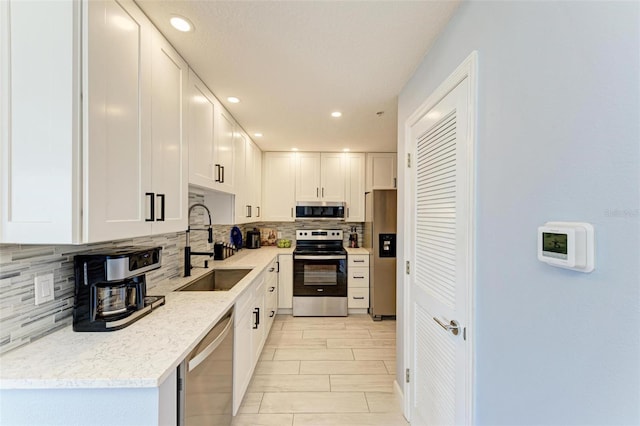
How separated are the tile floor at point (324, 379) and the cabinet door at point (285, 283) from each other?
14.7 inches

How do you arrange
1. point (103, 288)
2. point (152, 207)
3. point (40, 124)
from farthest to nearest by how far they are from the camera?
point (152, 207), point (103, 288), point (40, 124)

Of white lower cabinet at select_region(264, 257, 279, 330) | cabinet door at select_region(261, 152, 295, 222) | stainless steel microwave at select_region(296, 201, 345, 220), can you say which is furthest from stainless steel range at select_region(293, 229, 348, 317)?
→ cabinet door at select_region(261, 152, 295, 222)

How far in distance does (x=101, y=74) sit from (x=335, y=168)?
129 inches

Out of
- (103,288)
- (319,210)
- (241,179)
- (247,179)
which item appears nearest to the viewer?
(103,288)

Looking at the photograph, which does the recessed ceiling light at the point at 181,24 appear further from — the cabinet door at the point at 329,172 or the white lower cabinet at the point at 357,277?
the white lower cabinet at the point at 357,277

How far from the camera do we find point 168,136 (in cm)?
149

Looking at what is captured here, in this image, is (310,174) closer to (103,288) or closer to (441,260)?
(441,260)

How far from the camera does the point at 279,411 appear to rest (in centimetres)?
192

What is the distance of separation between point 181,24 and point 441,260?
179 cm

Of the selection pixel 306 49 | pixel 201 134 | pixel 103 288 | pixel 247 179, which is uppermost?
pixel 306 49

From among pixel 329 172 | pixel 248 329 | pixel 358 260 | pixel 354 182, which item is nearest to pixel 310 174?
pixel 329 172

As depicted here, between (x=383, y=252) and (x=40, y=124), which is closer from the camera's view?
(x=40, y=124)

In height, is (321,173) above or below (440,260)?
above

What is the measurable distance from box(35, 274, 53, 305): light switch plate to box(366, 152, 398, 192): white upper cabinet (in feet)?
11.7
